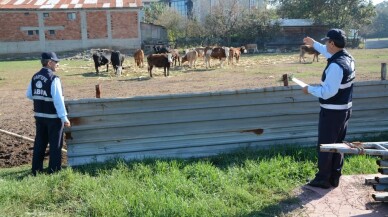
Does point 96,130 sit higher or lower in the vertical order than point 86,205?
higher

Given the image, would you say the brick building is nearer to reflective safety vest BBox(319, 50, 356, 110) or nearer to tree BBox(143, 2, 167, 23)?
tree BBox(143, 2, 167, 23)

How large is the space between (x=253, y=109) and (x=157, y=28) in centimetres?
4475

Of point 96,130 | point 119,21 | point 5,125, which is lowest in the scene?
point 5,125

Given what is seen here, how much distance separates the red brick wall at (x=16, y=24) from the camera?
145 feet

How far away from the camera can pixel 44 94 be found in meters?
5.97

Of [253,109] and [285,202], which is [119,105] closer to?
[253,109]

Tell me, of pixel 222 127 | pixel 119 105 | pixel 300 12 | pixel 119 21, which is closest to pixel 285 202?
pixel 222 127

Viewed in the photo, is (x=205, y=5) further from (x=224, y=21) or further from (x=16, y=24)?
(x=16, y=24)

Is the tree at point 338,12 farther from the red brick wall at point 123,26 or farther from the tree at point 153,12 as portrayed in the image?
the tree at point 153,12

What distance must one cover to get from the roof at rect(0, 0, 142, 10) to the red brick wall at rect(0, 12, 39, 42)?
848mm

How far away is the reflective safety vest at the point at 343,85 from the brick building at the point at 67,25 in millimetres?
42957

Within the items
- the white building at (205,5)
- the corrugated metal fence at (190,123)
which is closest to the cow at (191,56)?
the corrugated metal fence at (190,123)

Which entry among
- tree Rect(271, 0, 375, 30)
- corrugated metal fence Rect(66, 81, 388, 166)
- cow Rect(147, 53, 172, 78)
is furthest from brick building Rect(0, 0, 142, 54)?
corrugated metal fence Rect(66, 81, 388, 166)

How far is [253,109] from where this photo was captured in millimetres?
6684
